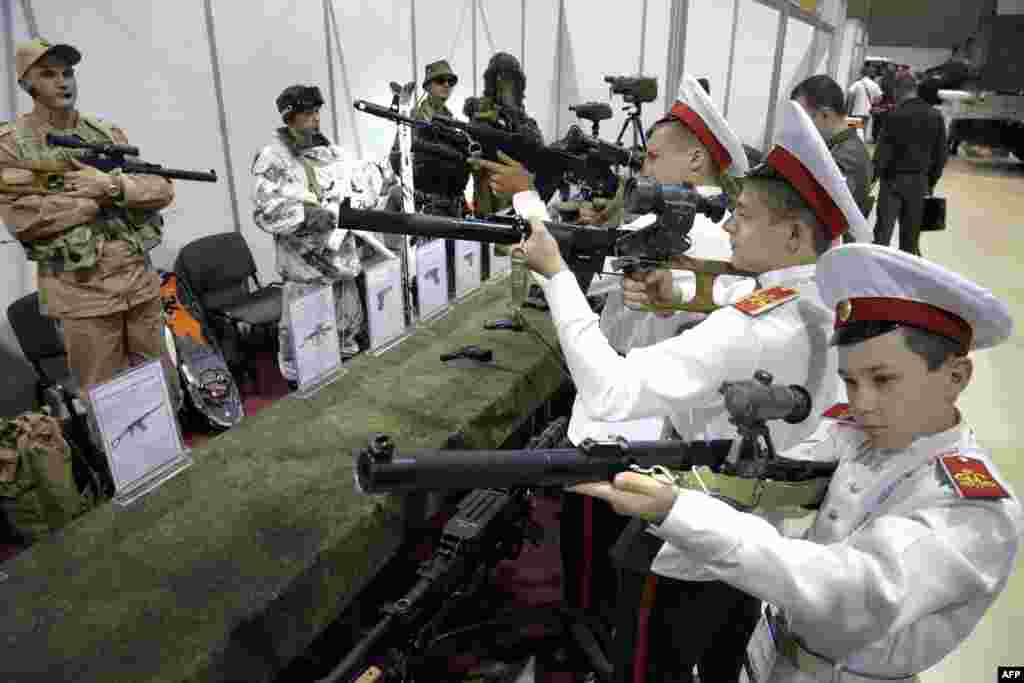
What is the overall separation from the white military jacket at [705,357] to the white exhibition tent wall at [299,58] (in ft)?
10.6

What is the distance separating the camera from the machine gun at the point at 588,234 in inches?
62.5

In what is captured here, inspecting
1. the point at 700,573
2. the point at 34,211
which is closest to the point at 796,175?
the point at 700,573

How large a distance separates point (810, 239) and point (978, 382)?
4.11 meters

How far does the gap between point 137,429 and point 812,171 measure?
168 cm

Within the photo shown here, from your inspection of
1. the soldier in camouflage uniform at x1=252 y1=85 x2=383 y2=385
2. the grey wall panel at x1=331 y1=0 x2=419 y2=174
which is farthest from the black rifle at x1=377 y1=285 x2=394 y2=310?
the grey wall panel at x1=331 y1=0 x2=419 y2=174

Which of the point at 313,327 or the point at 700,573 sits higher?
the point at 313,327

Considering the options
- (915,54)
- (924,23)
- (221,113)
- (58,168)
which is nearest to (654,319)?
(58,168)

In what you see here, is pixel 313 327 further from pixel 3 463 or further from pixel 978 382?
pixel 978 382

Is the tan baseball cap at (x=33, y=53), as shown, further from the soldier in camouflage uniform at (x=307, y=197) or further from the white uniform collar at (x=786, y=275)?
the white uniform collar at (x=786, y=275)

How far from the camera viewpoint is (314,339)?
222 cm

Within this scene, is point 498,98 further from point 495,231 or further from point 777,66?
point 777,66

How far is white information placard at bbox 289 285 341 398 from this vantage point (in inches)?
82.7

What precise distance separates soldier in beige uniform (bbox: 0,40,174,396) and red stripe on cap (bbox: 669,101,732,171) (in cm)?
215

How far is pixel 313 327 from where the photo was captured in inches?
86.0
